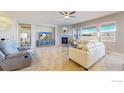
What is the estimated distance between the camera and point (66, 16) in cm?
171

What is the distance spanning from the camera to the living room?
168 cm

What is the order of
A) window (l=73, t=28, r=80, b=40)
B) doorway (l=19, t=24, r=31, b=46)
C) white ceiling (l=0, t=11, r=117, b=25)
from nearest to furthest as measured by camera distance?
white ceiling (l=0, t=11, r=117, b=25)
doorway (l=19, t=24, r=31, b=46)
window (l=73, t=28, r=80, b=40)

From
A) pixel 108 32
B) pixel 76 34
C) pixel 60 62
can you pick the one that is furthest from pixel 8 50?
pixel 108 32

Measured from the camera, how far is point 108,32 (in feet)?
5.84

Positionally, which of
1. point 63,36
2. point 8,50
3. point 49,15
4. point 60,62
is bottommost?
point 60,62

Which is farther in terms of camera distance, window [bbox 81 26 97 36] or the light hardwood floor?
window [bbox 81 26 97 36]

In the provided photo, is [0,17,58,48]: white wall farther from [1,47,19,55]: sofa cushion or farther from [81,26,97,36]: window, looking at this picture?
[81,26,97,36]: window

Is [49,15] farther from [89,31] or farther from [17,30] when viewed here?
[89,31]

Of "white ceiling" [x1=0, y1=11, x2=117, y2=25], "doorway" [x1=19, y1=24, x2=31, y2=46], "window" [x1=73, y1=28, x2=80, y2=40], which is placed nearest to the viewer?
"white ceiling" [x1=0, y1=11, x2=117, y2=25]

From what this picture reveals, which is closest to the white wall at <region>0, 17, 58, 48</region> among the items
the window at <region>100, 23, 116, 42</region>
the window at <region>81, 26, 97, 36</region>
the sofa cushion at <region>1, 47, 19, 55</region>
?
the sofa cushion at <region>1, 47, 19, 55</region>

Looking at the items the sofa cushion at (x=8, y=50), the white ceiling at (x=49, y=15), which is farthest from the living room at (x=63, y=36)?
the sofa cushion at (x=8, y=50)

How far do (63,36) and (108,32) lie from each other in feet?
2.24
